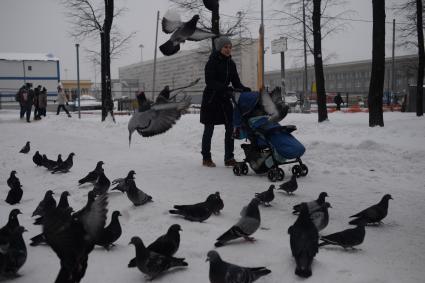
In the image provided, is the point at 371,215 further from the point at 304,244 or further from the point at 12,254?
the point at 12,254

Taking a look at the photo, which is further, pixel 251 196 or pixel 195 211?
pixel 251 196

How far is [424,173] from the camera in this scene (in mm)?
6770

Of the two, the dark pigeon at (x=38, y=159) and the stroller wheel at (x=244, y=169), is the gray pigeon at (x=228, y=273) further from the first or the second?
the dark pigeon at (x=38, y=159)

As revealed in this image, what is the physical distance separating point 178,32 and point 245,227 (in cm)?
204

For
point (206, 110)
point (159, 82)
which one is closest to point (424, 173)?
point (206, 110)

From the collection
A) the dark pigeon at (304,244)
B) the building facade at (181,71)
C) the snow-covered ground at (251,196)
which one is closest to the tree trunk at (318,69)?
the snow-covered ground at (251,196)

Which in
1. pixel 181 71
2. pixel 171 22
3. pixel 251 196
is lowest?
pixel 251 196

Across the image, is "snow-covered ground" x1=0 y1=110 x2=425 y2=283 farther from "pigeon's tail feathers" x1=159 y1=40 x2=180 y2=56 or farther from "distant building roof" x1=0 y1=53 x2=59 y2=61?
"distant building roof" x1=0 y1=53 x2=59 y2=61

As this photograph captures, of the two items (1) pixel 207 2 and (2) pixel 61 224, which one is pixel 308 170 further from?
(2) pixel 61 224

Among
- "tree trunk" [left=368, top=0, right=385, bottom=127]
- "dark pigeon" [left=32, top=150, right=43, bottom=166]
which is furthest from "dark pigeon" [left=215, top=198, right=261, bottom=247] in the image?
"tree trunk" [left=368, top=0, right=385, bottom=127]

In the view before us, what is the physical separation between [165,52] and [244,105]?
269 centimetres

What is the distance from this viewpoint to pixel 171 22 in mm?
4438

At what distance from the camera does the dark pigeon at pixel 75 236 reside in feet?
8.78

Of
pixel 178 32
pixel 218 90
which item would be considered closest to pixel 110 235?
pixel 178 32
